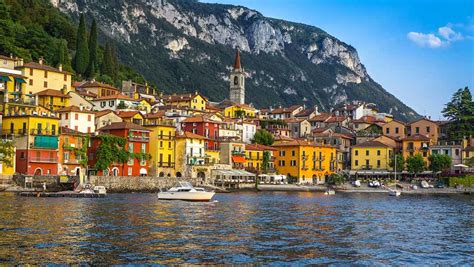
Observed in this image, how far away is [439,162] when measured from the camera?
107 m

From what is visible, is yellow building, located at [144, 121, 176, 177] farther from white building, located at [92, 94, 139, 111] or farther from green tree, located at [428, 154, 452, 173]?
green tree, located at [428, 154, 452, 173]

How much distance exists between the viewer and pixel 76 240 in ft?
97.9

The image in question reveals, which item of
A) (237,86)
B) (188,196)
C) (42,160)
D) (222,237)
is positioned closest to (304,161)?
(42,160)

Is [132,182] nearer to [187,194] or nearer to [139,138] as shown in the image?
[139,138]

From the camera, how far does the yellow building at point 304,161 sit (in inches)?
4444

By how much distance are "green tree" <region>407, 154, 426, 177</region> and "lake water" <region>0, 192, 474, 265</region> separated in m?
61.0

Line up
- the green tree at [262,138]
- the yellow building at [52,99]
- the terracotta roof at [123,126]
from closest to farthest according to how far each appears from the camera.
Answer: the terracotta roof at [123,126], the yellow building at [52,99], the green tree at [262,138]

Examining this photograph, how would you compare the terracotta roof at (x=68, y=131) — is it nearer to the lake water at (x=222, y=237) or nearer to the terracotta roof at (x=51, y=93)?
the terracotta roof at (x=51, y=93)

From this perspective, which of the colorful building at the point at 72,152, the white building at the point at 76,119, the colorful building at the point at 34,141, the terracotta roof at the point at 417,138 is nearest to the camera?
the colorful building at the point at 34,141

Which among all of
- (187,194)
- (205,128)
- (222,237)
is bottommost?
(222,237)

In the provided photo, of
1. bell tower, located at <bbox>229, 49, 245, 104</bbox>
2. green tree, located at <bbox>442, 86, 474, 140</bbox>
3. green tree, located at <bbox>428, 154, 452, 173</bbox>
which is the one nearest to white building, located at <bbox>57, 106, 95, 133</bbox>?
green tree, located at <bbox>428, 154, 452, 173</bbox>

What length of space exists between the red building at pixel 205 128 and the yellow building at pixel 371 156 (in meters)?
28.2

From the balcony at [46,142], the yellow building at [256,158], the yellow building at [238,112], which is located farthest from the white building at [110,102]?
the yellow building at [238,112]

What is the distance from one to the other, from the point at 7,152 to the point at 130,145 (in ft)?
61.6
